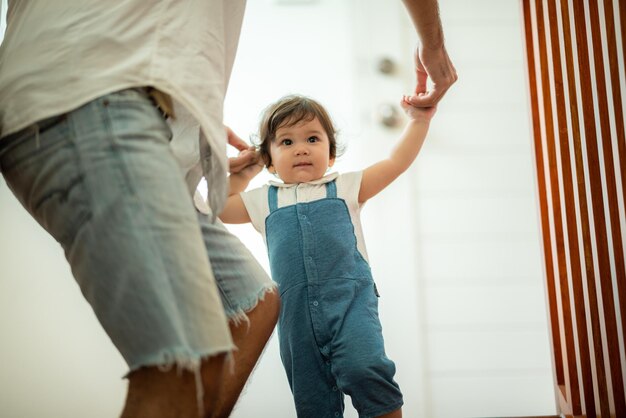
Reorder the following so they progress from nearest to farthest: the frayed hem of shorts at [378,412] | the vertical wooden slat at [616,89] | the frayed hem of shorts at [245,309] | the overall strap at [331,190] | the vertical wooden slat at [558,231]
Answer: the frayed hem of shorts at [245,309] → the vertical wooden slat at [616,89] → the frayed hem of shorts at [378,412] → the overall strap at [331,190] → the vertical wooden slat at [558,231]

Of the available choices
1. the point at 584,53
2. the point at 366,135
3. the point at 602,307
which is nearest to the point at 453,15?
the point at 366,135

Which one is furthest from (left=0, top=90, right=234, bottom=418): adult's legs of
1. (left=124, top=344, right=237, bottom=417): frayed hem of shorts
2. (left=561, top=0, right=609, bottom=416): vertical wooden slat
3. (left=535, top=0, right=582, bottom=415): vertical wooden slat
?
(left=535, top=0, right=582, bottom=415): vertical wooden slat

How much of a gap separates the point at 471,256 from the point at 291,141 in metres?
0.69

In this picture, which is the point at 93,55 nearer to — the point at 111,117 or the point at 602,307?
the point at 111,117

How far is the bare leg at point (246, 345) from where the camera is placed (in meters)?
1.07

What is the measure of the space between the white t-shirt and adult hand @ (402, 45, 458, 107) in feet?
0.76

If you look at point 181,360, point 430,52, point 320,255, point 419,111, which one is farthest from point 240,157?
point 181,360

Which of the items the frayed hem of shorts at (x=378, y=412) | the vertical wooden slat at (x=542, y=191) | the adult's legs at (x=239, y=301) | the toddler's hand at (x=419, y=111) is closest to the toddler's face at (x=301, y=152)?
the toddler's hand at (x=419, y=111)

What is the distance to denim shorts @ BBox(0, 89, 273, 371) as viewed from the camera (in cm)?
68

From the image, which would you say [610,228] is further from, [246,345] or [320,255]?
[246,345]

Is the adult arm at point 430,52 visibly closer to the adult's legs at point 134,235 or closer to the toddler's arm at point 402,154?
the toddler's arm at point 402,154

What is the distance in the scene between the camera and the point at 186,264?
0.70 metres

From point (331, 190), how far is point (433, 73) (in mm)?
381

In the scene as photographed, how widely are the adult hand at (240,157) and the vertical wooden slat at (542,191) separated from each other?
823 millimetres
